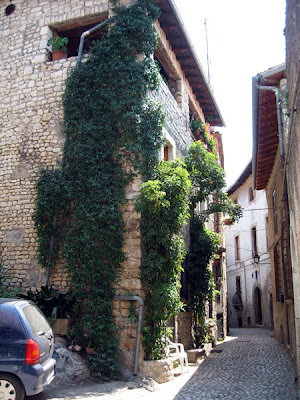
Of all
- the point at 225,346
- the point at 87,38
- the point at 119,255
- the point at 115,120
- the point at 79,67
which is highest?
the point at 87,38

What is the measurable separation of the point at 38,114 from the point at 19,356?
580 centimetres

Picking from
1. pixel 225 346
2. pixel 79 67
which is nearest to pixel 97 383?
pixel 79 67

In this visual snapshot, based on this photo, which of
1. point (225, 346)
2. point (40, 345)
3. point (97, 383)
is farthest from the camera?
point (225, 346)

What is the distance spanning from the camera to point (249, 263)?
2288 cm

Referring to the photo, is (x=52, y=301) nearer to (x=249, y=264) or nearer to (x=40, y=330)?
(x=40, y=330)

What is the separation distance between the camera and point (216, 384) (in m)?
7.13

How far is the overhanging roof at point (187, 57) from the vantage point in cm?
962

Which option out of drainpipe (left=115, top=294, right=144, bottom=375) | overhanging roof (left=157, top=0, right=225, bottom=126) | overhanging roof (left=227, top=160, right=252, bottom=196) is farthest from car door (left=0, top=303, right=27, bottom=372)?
overhanging roof (left=227, top=160, right=252, bottom=196)

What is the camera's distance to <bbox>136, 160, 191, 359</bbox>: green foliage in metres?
7.32

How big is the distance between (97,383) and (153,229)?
276 cm

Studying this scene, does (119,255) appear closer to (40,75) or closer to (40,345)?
(40,345)

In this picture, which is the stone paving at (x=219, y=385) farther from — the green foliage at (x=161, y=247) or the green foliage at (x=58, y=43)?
the green foliage at (x=58, y=43)

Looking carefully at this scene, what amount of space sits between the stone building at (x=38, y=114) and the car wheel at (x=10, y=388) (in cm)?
276

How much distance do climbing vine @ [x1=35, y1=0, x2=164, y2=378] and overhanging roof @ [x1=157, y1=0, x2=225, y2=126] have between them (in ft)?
2.52
